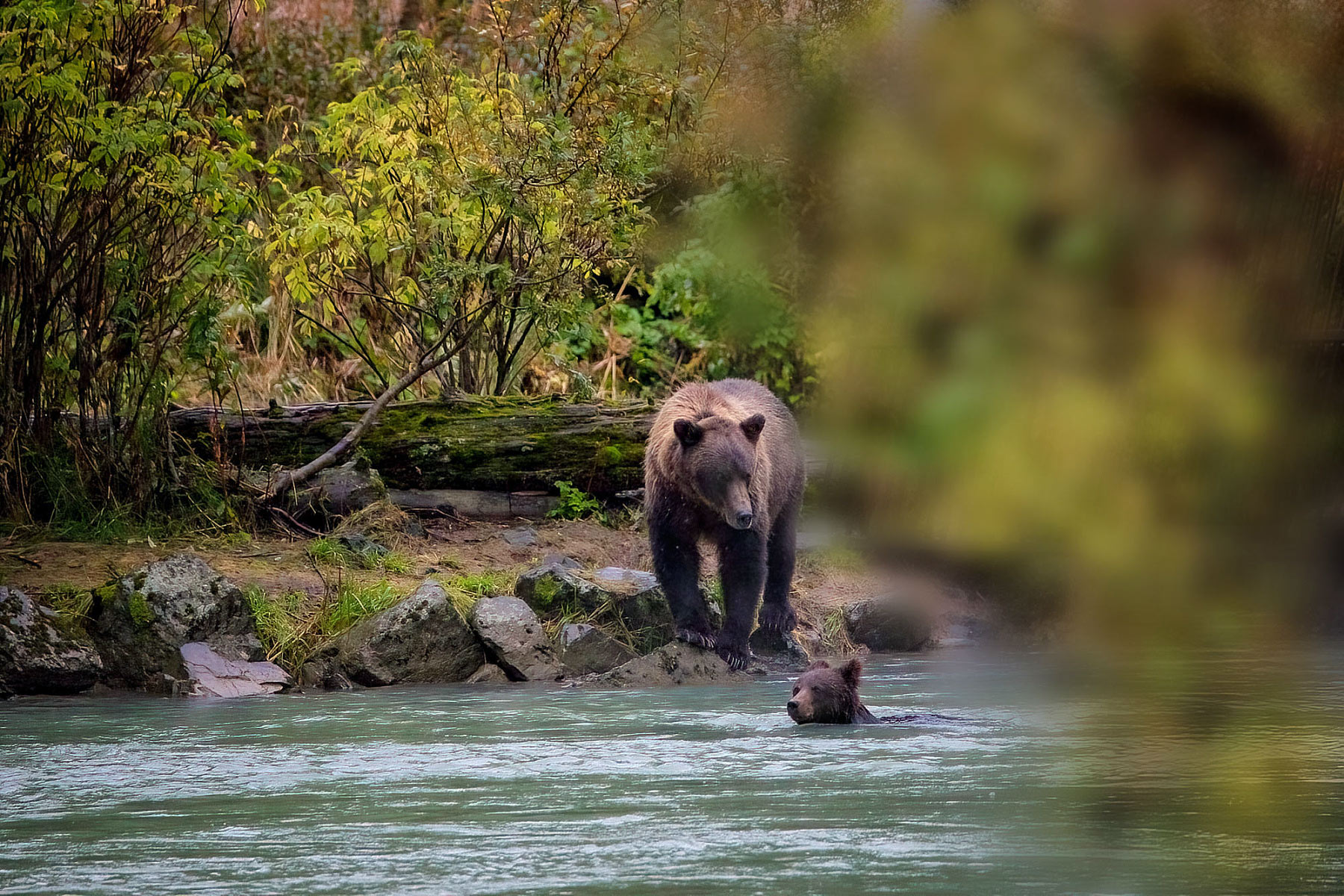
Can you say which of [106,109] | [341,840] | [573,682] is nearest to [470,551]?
[573,682]

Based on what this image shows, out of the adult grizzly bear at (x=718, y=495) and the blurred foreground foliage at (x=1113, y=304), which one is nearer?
the blurred foreground foliage at (x=1113, y=304)

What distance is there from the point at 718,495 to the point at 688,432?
342 mm

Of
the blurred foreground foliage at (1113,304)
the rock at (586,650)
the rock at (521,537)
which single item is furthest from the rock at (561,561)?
the blurred foreground foliage at (1113,304)

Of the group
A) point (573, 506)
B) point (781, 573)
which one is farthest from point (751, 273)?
point (573, 506)

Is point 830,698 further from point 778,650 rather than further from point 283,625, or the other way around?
point 283,625

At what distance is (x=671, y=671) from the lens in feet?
24.3

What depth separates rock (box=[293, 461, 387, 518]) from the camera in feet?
31.0

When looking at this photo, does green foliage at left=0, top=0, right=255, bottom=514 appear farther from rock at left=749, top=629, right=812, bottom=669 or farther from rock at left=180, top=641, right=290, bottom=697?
rock at left=749, top=629, right=812, bottom=669

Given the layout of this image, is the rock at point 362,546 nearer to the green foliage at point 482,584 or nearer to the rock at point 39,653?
the green foliage at point 482,584

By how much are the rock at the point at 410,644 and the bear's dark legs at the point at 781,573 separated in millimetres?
1871

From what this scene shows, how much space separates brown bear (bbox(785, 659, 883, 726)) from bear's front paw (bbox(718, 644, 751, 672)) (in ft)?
7.22

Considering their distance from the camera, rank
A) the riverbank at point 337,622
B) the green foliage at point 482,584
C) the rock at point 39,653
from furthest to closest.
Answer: the green foliage at point 482,584
the riverbank at point 337,622
the rock at point 39,653

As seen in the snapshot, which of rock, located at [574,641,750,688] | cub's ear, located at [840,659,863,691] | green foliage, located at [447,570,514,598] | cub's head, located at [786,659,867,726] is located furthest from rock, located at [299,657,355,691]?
cub's ear, located at [840,659,863,691]

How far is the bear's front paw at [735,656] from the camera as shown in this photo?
762 cm
